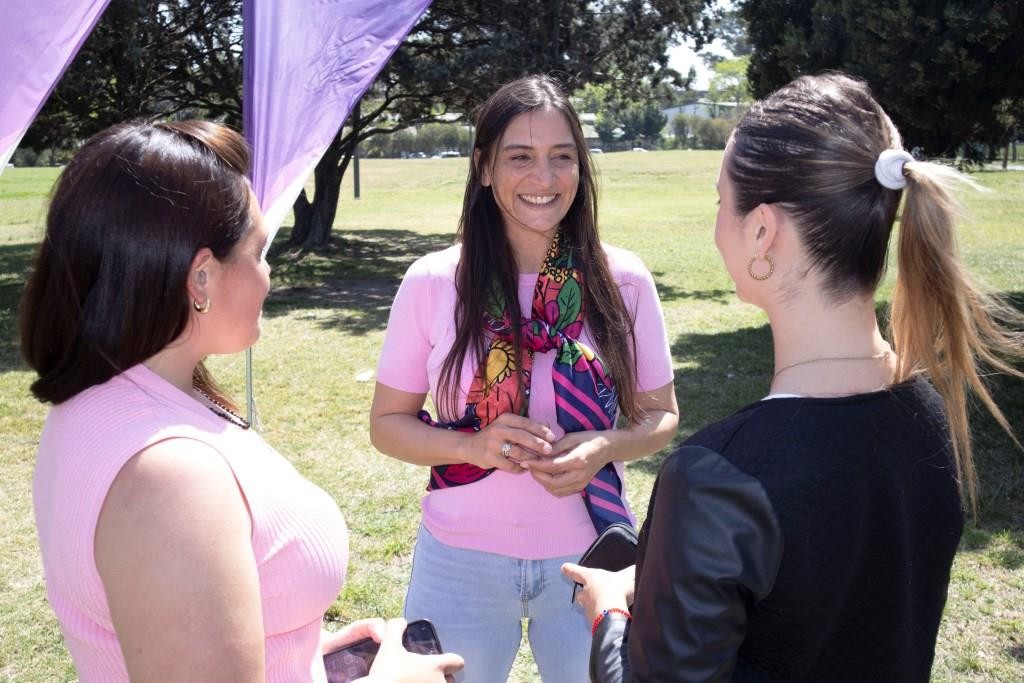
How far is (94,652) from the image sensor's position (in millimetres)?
1344

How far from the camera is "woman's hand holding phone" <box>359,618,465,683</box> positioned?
164 centimetres

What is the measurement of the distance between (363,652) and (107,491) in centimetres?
74

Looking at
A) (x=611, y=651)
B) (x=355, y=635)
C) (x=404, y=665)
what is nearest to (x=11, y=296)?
(x=355, y=635)

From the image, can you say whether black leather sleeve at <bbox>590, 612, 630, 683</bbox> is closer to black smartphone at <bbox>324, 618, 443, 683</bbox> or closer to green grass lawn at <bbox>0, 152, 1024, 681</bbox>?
black smartphone at <bbox>324, 618, 443, 683</bbox>

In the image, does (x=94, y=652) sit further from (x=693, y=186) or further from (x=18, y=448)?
(x=693, y=186)

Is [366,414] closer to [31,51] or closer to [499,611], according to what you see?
[31,51]

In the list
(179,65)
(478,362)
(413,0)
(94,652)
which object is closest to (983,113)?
(413,0)

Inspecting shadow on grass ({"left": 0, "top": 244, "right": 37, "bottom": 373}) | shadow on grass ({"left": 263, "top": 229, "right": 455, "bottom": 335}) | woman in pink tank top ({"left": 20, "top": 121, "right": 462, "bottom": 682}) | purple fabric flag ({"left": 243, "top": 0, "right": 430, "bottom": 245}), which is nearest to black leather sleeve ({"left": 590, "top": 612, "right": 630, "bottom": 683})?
woman in pink tank top ({"left": 20, "top": 121, "right": 462, "bottom": 682})

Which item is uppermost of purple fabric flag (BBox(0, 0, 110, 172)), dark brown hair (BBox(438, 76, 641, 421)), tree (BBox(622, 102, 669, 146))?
tree (BBox(622, 102, 669, 146))

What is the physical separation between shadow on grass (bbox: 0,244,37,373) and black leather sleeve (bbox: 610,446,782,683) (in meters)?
4.35

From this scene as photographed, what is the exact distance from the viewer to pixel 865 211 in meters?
1.43

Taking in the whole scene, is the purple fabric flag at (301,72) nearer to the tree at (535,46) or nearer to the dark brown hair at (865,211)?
the dark brown hair at (865,211)

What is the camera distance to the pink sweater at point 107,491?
4.13 feet

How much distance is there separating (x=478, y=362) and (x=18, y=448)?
5320 millimetres
